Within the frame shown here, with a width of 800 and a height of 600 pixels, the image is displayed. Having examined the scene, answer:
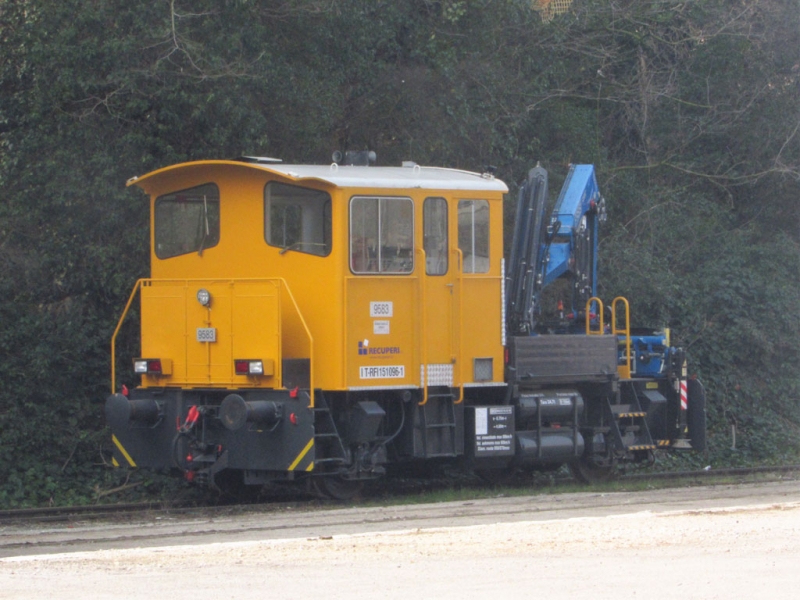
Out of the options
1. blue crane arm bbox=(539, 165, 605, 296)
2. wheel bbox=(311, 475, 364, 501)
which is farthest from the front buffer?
blue crane arm bbox=(539, 165, 605, 296)

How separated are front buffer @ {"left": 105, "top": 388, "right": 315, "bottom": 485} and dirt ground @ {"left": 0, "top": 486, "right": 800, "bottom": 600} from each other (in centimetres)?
214

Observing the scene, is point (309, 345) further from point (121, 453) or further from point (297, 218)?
point (121, 453)

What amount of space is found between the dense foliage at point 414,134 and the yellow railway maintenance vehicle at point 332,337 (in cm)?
209

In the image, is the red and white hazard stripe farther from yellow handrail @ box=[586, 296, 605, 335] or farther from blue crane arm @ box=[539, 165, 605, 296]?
blue crane arm @ box=[539, 165, 605, 296]

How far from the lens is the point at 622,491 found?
42.1ft

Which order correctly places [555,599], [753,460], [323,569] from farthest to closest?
[753,460]
[323,569]
[555,599]

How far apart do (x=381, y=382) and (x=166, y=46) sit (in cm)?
556

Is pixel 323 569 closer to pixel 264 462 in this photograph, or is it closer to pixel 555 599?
pixel 555 599

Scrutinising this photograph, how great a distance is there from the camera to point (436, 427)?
1174cm

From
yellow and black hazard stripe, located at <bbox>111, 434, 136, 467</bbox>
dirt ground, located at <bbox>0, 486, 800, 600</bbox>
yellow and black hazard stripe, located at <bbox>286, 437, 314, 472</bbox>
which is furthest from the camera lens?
yellow and black hazard stripe, located at <bbox>111, 434, 136, 467</bbox>

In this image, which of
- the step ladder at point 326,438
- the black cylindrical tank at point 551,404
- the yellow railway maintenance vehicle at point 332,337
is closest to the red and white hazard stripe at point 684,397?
the black cylindrical tank at point 551,404

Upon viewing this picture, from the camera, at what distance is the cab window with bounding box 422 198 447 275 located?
11.5 metres

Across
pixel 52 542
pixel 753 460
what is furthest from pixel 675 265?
pixel 52 542

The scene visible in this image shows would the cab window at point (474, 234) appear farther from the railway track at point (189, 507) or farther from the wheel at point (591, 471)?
the wheel at point (591, 471)
